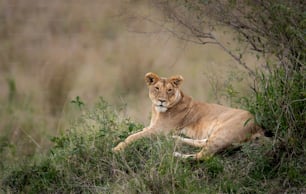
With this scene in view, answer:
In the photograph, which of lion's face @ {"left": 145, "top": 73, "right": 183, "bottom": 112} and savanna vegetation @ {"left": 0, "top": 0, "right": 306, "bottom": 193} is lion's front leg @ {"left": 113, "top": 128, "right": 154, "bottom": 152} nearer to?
savanna vegetation @ {"left": 0, "top": 0, "right": 306, "bottom": 193}

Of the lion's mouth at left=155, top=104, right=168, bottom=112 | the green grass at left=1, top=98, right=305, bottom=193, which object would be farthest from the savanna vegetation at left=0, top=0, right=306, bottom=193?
the lion's mouth at left=155, top=104, right=168, bottom=112

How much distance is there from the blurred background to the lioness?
719 mm

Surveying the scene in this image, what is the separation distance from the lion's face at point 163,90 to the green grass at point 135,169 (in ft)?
1.22

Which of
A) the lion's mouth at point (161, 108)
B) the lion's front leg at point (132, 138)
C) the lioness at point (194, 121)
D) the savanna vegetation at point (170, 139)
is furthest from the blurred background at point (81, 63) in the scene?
the lion's front leg at point (132, 138)

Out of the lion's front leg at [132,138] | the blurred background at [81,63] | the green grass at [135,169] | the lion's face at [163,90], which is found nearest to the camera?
the green grass at [135,169]

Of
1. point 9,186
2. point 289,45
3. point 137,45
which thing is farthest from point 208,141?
point 137,45

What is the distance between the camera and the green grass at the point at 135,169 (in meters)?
7.48

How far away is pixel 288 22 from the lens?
8.39 m

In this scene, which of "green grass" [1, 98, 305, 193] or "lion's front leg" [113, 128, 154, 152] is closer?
"green grass" [1, 98, 305, 193]

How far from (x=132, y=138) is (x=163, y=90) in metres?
0.64

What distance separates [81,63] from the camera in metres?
14.4

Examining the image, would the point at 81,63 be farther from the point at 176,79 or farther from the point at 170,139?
the point at 170,139

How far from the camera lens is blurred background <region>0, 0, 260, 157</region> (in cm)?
1112

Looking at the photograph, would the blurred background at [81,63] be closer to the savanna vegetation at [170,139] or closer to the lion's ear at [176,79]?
the savanna vegetation at [170,139]
